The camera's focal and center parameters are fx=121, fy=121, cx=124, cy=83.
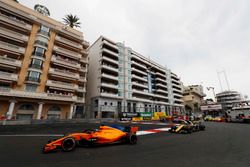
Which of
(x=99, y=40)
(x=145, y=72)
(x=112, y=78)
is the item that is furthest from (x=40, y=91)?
(x=145, y=72)

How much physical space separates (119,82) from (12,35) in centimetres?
2599

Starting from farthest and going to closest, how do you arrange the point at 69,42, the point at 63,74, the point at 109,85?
the point at 109,85, the point at 69,42, the point at 63,74

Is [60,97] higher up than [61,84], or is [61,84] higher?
[61,84]

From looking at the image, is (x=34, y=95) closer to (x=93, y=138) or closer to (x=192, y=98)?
(x=93, y=138)

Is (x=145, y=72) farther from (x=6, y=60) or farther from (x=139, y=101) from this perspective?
(x=6, y=60)

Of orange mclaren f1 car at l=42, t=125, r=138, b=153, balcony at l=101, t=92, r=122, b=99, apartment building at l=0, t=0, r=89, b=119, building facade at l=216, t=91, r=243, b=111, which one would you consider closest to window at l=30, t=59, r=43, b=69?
apartment building at l=0, t=0, r=89, b=119

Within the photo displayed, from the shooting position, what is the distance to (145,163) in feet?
13.0

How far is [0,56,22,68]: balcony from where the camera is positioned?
20642 millimetres

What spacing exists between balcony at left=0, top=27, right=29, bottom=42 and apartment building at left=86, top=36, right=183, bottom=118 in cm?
1700

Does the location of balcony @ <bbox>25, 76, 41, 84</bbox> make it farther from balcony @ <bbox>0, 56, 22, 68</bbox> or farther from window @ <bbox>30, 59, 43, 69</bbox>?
balcony @ <bbox>0, 56, 22, 68</bbox>

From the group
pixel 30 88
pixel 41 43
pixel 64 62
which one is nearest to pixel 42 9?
pixel 41 43

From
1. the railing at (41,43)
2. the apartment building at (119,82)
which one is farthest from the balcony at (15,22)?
the apartment building at (119,82)

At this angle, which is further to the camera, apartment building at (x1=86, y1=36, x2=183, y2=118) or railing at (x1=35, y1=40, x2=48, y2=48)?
apartment building at (x1=86, y1=36, x2=183, y2=118)

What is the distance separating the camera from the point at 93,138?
5.77m
